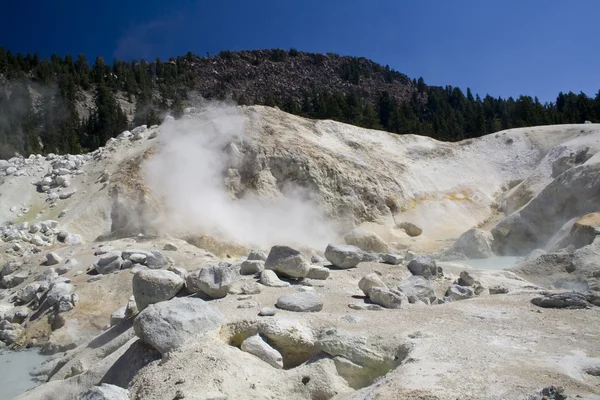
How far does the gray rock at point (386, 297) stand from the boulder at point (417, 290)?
75 cm

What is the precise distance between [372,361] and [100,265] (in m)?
8.37

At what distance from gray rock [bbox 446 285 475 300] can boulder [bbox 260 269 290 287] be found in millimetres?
3027

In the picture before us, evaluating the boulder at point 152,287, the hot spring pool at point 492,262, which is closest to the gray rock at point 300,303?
the boulder at point 152,287

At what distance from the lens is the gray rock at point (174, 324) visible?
5.00 metres

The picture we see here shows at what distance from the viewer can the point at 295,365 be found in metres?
5.23

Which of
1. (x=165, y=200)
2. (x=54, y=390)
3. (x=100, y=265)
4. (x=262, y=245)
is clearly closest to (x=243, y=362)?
(x=54, y=390)

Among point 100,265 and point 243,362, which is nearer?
point 243,362

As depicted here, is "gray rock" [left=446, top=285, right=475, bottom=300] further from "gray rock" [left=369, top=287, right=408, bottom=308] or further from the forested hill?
the forested hill

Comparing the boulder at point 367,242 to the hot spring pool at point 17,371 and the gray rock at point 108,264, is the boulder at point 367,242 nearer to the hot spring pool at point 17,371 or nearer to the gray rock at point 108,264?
the gray rock at point 108,264

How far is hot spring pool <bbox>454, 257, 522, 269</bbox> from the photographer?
48.1 feet

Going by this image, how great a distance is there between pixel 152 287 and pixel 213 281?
882 millimetres

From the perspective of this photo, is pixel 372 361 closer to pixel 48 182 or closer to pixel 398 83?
pixel 48 182

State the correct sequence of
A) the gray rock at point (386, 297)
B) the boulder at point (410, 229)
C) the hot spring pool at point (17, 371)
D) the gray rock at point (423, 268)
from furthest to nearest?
the boulder at point (410, 229)
the gray rock at point (423, 268)
the hot spring pool at point (17, 371)
the gray rock at point (386, 297)

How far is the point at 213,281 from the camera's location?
6.94 m
